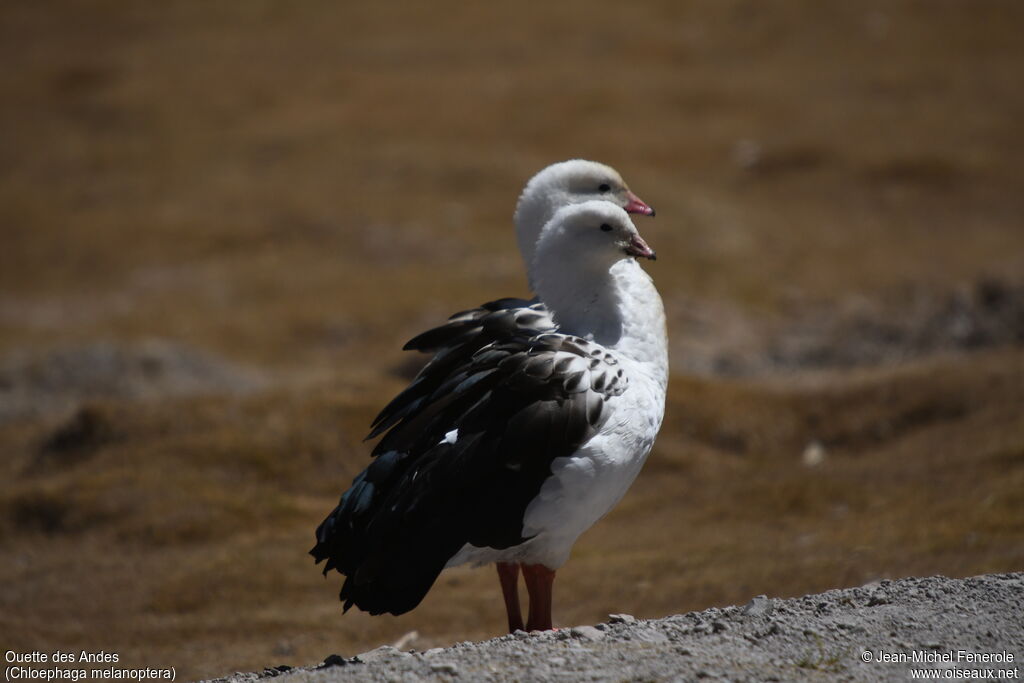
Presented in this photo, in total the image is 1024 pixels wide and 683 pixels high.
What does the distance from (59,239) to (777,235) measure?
1290 cm

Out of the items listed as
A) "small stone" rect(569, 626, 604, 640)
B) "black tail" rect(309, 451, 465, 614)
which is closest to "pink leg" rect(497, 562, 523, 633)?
"black tail" rect(309, 451, 465, 614)

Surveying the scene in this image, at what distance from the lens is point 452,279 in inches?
756

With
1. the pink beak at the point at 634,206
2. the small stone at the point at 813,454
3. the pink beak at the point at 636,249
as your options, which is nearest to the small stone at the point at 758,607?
the pink beak at the point at 636,249

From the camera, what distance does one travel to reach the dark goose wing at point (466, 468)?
6.54 m

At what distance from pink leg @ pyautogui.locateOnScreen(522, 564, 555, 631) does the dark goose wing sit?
492 mm

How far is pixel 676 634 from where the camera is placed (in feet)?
20.3

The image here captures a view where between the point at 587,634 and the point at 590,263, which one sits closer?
the point at 587,634

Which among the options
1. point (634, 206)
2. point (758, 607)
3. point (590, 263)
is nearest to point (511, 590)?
point (758, 607)

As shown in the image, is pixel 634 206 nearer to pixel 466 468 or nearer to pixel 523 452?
pixel 523 452

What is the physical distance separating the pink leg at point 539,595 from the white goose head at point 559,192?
7.94 feet

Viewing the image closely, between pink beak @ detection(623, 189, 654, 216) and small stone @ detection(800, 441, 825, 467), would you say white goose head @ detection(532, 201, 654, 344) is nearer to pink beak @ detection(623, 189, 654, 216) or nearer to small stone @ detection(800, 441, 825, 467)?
pink beak @ detection(623, 189, 654, 216)

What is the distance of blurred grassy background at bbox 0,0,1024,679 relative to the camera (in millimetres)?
10633

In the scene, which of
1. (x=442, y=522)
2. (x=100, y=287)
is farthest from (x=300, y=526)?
(x=100, y=287)

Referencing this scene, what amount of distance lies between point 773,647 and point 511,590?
178 cm
